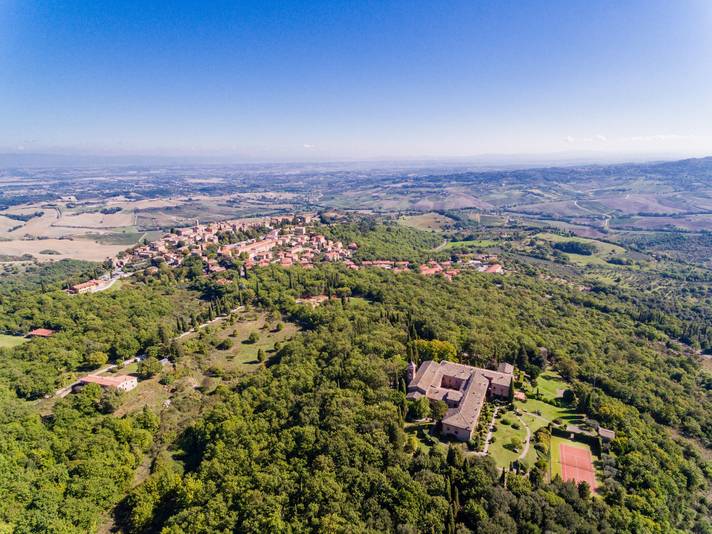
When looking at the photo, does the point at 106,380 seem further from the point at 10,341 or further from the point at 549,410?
the point at 549,410

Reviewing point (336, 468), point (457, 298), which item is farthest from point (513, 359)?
point (336, 468)

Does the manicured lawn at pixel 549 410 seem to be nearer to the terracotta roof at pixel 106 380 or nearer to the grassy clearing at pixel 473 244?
the terracotta roof at pixel 106 380

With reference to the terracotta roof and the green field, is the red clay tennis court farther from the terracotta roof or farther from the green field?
the green field

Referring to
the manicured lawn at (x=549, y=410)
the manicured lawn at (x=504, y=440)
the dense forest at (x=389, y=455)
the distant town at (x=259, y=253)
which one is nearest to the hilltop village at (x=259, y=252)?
the distant town at (x=259, y=253)

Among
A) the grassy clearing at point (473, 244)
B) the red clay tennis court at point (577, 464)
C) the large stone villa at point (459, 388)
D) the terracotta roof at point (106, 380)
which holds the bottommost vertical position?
the red clay tennis court at point (577, 464)

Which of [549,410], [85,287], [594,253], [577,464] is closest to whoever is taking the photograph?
[577,464]

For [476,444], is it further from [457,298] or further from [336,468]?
[457,298]

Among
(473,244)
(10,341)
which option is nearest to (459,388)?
(10,341)
